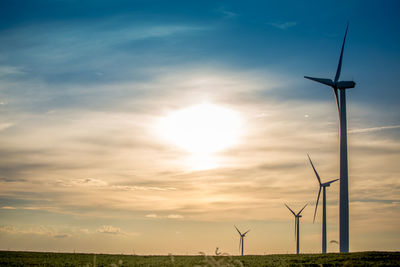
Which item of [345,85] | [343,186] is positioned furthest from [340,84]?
[343,186]

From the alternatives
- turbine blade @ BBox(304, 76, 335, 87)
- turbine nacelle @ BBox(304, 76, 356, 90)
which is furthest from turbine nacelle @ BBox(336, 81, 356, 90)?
turbine blade @ BBox(304, 76, 335, 87)

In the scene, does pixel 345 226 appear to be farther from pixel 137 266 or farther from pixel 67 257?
pixel 67 257

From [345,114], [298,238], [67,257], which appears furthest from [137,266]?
[298,238]

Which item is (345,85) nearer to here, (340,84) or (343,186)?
(340,84)

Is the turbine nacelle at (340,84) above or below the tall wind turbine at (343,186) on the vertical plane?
above

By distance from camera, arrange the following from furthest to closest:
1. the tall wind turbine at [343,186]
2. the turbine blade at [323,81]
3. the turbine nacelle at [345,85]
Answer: the turbine blade at [323,81] → the turbine nacelle at [345,85] → the tall wind turbine at [343,186]

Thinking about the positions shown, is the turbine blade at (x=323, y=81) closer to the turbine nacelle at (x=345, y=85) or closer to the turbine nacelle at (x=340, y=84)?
the turbine nacelle at (x=340, y=84)

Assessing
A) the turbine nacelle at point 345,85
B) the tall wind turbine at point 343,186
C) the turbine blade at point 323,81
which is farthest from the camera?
the turbine blade at point 323,81

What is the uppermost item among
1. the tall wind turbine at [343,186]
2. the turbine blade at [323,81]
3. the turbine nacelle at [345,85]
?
the turbine blade at [323,81]

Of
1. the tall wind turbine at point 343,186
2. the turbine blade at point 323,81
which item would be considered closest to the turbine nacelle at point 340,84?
the turbine blade at point 323,81

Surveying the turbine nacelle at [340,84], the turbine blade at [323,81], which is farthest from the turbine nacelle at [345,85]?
the turbine blade at [323,81]

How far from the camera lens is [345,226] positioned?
211 feet

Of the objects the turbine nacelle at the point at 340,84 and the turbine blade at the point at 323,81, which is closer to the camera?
the turbine nacelle at the point at 340,84

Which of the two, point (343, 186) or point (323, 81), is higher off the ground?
point (323, 81)
